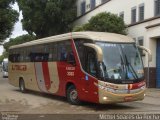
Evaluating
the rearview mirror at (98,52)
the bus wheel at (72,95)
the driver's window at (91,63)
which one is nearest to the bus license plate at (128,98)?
the driver's window at (91,63)

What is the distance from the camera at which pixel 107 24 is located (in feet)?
110

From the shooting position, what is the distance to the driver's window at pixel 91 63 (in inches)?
680

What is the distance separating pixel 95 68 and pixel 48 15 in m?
30.9

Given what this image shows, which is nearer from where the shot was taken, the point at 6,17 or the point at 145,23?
the point at 145,23

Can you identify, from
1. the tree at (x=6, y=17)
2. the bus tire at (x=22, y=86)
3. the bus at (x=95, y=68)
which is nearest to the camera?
the bus at (x=95, y=68)

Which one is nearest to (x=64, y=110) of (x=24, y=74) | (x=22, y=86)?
(x=24, y=74)

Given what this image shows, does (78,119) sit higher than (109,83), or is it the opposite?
(109,83)

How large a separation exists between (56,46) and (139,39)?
13575 millimetres

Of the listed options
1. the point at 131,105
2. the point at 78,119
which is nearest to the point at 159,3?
the point at 131,105

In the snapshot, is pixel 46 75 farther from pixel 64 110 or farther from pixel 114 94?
pixel 114 94

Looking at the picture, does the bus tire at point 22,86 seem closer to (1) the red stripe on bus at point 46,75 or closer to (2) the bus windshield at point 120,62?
(1) the red stripe on bus at point 46,75

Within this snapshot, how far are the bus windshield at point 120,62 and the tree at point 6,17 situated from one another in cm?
2236

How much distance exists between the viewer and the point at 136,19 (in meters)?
34.3

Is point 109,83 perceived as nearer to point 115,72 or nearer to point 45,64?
point 115,72
